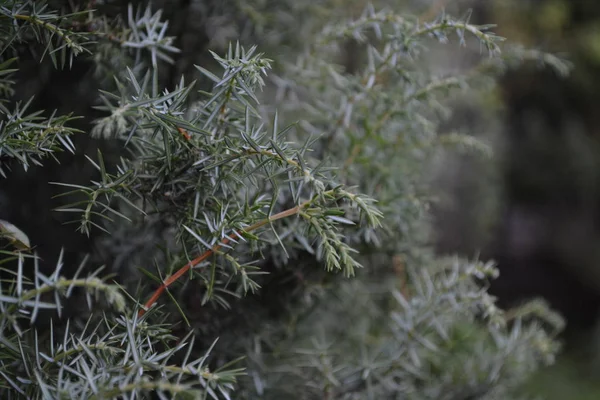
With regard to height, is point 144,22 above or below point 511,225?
above

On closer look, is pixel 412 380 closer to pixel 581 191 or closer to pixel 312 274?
pixel 312 274

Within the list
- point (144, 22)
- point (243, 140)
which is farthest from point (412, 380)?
point (144, 22)

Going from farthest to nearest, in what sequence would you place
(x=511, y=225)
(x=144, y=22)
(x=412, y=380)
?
(x=511, y=225) < (x=412, y=380) < (x=144, y=22)

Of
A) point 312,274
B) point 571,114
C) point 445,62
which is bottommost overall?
point 571,114

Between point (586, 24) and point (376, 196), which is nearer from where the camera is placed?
point (376, 196)

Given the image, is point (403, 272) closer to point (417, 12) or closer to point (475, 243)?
point (417, 12)

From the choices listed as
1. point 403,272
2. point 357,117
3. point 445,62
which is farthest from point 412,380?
Answer: point 445,62

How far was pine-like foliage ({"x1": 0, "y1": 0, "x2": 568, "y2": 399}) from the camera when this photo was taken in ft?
1.81

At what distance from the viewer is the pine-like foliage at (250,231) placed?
1.81 ft

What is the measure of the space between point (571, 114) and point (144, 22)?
2137 millimetres

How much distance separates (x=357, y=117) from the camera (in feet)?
2.89

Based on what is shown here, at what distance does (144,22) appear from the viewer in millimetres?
711

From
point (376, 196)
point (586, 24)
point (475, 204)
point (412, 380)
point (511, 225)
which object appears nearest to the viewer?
point (376, 196)

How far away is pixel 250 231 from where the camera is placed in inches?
23.3
